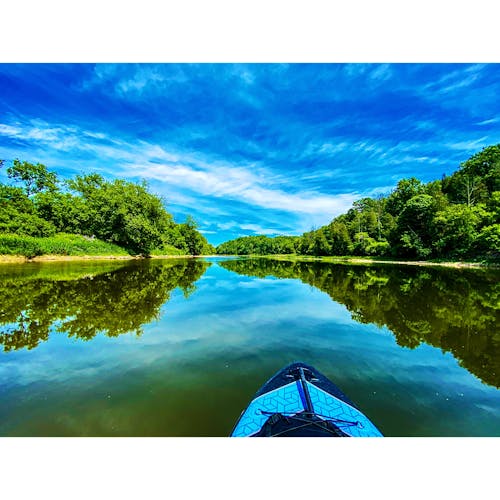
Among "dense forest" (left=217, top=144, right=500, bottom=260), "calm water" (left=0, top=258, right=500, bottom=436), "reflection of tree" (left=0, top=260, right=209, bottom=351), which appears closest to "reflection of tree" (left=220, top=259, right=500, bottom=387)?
"calm water" (left=0, top=258, right=500, bottom=436)

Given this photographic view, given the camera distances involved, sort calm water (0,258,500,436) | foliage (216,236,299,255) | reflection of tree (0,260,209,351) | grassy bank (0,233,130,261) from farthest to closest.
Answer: foliage (216,236,299,255) → grassy bank (0,233,130,261) → reflection of tree (0,260,209,351) → calm water (0,258,500,436)

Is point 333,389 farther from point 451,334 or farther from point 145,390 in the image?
point 451,334

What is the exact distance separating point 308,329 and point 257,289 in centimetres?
647

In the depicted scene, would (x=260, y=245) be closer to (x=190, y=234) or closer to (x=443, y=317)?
(x=190, y=234)

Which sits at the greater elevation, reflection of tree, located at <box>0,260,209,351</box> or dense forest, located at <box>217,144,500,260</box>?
dense forest, located at <box>217,144,500,260</box>

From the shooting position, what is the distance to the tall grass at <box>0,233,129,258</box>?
2544 cm

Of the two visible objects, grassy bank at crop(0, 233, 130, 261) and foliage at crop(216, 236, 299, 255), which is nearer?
grassy bank at crop(0, 233, 130, 261)

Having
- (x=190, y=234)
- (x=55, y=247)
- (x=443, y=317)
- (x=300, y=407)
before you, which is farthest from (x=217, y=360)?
(x=190, y=234)

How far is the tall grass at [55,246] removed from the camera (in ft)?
83.5

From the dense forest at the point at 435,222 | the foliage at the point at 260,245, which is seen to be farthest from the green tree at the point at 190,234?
the foliage at the point at 260,245

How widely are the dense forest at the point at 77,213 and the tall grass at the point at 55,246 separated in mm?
74

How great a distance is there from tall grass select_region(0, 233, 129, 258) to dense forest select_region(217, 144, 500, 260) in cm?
5007

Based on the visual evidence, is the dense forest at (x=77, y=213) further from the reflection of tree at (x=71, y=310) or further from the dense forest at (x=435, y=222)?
the dense forest at (x=435, y=222)

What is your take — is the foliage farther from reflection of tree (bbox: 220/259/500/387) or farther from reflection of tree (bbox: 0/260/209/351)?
reflection of tree (bbox: 0/260/209/351)
